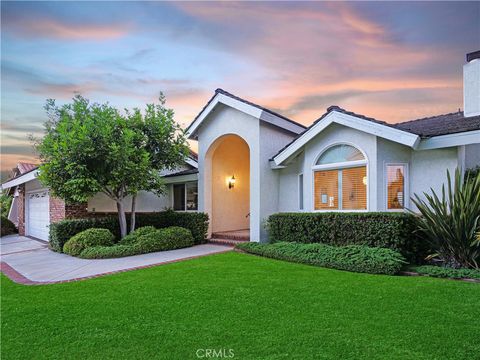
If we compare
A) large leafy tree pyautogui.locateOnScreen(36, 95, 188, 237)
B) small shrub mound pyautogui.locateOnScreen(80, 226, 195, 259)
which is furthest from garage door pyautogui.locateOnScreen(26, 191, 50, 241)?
small shrub mound pyautogui.locateOnScreen(80, 226, 195, 259)

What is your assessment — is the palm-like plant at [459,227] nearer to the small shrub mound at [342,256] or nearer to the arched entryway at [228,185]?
the small shrub mound at [342,256]

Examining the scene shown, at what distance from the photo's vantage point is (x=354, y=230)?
9734mm

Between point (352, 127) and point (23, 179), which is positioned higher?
point (352, 127)

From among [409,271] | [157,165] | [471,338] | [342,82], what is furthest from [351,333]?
[342,82]

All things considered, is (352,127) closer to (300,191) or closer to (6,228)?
(300,191)

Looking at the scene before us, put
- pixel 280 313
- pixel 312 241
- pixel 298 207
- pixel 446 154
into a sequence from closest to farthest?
1. pixel 280 313
2. pixel 446 154
3. pixel 312 241
4. pixel 298 207

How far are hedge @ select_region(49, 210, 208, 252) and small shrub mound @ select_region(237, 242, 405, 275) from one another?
14.0 ft

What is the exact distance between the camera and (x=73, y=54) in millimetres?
12047

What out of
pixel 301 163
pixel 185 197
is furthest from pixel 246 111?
pixel 185 197

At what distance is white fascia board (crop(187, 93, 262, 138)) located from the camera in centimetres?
1298

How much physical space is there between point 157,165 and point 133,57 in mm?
4466

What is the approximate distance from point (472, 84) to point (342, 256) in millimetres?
7532

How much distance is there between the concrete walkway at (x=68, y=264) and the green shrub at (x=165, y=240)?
409 millimetres

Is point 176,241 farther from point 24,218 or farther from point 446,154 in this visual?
point 24,218
